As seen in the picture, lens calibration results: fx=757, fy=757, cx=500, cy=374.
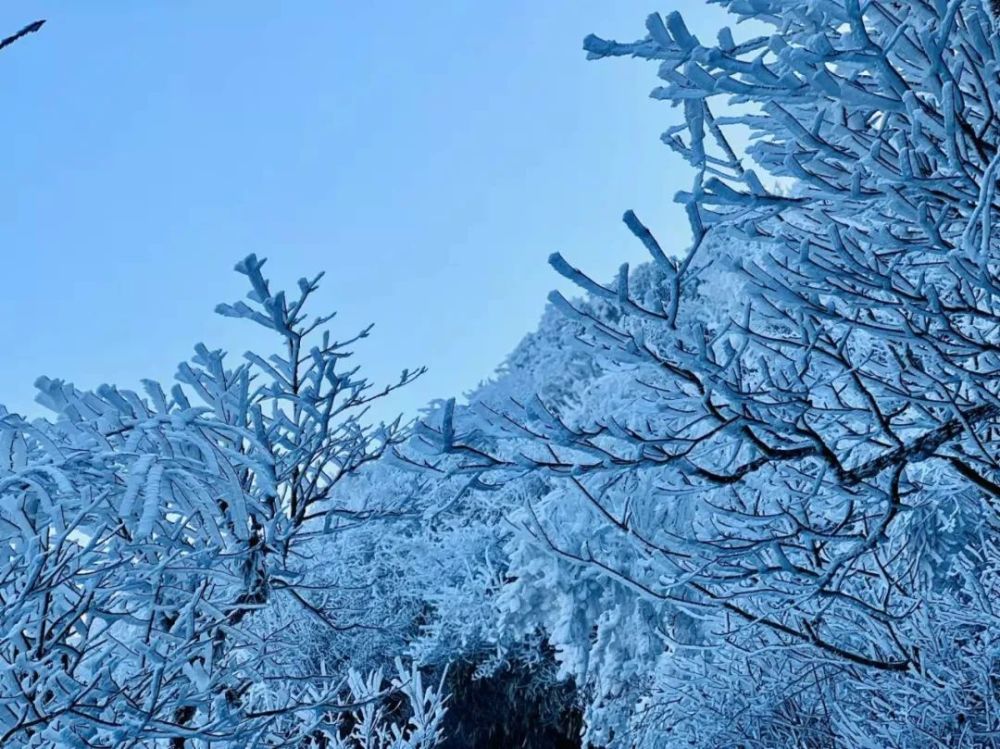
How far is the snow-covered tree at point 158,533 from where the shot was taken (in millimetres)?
2303

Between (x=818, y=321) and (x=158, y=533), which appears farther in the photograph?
(x=158, y=533)

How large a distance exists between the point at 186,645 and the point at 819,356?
2574mm

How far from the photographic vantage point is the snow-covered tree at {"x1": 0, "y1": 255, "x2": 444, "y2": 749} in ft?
7.55

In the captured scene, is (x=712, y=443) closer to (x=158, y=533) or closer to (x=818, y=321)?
(x=818, y=321)

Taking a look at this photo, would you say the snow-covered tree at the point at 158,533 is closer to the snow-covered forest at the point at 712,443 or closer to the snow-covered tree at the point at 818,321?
the snow-covered forest at the point at 712,443

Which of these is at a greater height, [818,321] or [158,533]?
[818,321]

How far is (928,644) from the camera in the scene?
496cm

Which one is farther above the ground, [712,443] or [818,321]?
[818,321]

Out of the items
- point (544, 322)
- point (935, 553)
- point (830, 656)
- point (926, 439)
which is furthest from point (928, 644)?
point (544, 322)

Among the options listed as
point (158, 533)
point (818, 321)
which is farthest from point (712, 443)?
point (158, 533)

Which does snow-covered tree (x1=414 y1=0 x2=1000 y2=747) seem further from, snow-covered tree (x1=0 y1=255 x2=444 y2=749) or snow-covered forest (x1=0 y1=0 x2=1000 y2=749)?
snow-covered tree (x1=0 y1=255 x2=444 y2=749)

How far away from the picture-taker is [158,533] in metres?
3.29

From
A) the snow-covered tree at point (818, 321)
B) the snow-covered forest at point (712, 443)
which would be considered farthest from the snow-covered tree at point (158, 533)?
the snow-covered tree at point (818, 321)

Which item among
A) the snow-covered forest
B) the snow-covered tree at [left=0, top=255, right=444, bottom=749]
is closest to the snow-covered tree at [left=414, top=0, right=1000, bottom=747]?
the snow-covered forest
